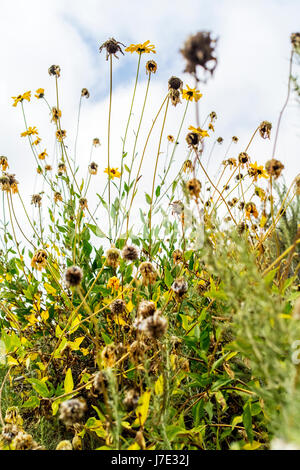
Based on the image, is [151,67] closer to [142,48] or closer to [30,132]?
[142,48]

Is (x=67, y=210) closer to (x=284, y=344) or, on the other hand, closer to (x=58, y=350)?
(x=58, y=350)

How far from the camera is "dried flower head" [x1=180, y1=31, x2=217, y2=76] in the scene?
74 cm

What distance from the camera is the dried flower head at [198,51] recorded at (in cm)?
74

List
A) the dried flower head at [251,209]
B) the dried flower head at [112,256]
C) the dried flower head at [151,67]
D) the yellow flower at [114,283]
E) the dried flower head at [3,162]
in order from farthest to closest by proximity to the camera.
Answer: the dried flower head at [3,162] < the dried flower head at [151,67] < the dried flower head at [251,209] < the yellow flower at [114,283] < the dried flower head at [112,256]

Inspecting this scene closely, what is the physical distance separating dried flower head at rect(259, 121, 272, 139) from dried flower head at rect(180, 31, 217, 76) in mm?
922

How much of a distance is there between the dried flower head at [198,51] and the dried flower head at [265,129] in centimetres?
92

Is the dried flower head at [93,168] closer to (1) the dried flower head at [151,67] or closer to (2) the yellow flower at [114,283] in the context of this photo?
(1) the dried flower head at [151,67]

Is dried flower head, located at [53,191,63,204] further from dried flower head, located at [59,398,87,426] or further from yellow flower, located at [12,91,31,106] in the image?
dried flower head, located at [59,398,87,426]

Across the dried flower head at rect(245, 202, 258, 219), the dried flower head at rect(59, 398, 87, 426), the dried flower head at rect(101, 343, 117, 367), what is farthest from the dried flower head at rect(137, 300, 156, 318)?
the dried flower head at rect(245, 202, 258, 219)

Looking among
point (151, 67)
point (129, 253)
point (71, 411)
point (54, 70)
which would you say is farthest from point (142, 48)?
point (71, 411)

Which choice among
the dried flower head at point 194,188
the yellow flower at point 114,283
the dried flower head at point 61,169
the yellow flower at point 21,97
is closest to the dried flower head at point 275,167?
the dried flower head at point 194,188

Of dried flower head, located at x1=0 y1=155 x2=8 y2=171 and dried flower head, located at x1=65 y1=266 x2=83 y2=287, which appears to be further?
dried flower head, located at x1=0 y1=155 x2=8 y2=171
